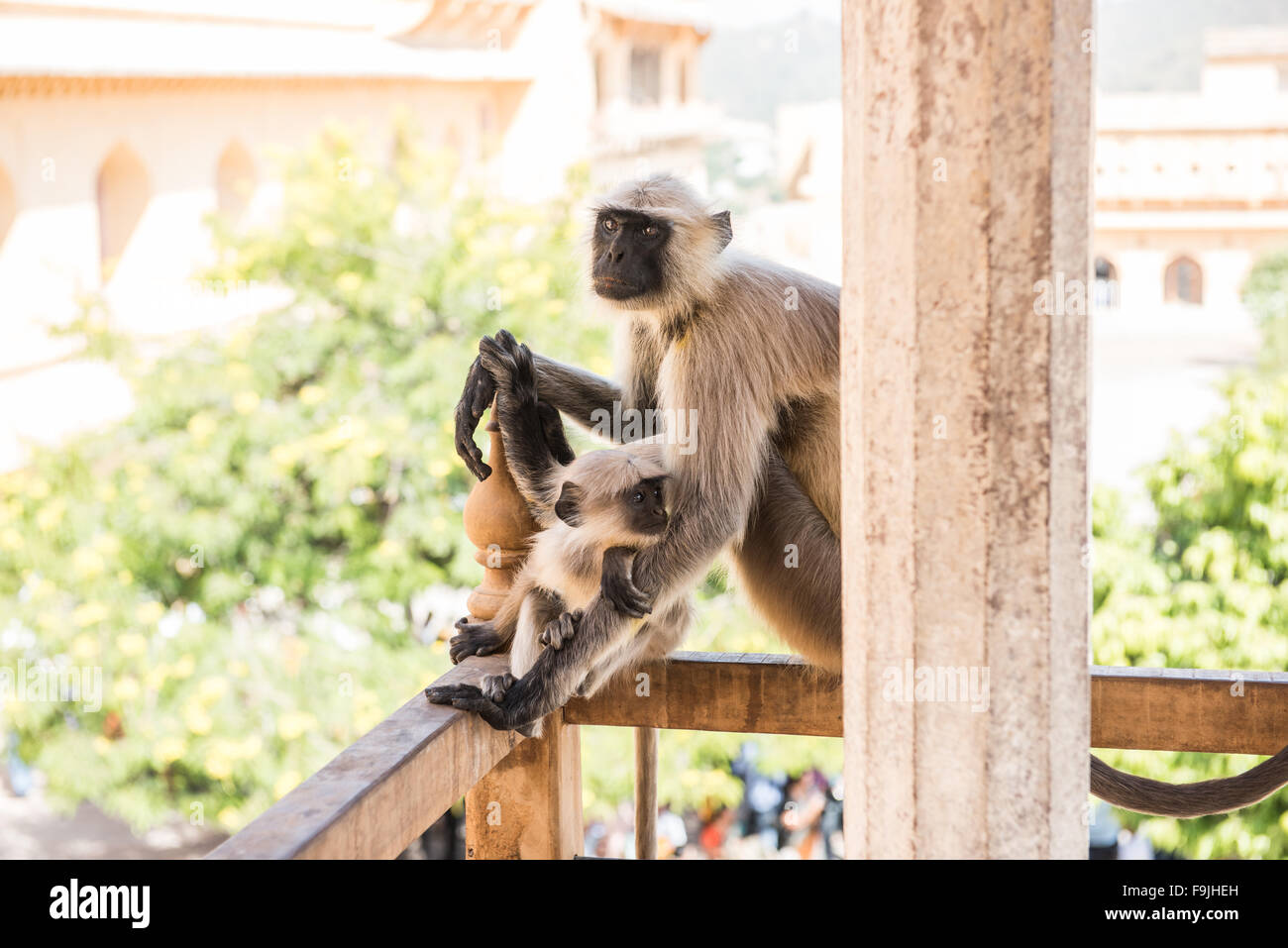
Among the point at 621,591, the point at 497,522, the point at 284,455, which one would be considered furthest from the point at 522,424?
the point at 284,455

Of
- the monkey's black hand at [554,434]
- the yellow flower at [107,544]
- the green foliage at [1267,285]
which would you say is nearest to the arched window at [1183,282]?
the green foliage at [1267,285]

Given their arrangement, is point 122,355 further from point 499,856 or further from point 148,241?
point 499,856

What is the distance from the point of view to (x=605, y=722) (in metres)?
2.89

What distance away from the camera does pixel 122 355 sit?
8.65 m

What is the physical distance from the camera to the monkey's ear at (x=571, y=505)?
275 cm

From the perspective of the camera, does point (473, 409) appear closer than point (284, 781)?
Yes

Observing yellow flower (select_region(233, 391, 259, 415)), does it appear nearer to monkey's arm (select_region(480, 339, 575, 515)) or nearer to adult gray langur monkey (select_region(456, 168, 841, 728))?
adult gray langur monkey (select_region(456, 168, 841, 728))

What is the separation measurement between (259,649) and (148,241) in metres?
4.46

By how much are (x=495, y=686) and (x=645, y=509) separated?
0.49 metres

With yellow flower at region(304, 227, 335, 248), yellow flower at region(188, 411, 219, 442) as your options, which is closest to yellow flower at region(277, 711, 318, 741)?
yellow flower at region(188, 411, 219, 442)

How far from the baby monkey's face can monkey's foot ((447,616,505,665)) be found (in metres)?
0.40

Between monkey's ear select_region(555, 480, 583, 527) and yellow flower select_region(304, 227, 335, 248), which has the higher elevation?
yellow flower select_region(304, 227, 335, 248)

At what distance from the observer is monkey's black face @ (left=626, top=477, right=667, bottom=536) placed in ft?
9.06

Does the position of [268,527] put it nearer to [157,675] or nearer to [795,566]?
[157,675]
